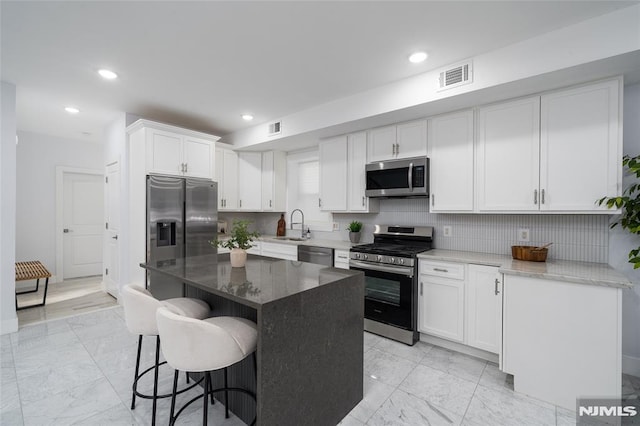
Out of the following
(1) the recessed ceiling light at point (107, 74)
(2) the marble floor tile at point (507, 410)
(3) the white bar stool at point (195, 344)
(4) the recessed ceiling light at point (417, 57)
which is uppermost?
(1) the recessed ceiling light at point (107, 74)

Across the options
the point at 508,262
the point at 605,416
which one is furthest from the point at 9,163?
the point at 605,416

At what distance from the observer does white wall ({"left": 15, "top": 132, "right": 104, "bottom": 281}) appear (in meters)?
4.92

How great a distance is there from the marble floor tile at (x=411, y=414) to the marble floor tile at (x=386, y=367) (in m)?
0.22

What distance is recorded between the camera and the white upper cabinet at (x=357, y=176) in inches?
143

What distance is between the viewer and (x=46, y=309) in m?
3.90

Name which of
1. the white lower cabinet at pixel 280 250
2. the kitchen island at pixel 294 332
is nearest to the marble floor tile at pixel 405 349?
the kitchen island at pixel 294 332

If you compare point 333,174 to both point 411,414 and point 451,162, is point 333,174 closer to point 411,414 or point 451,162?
point 451,162

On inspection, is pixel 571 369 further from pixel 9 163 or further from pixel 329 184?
pixel 9 163

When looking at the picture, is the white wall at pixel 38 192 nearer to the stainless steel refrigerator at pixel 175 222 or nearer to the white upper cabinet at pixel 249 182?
the stainless steel refrigerator at pixel 175 222

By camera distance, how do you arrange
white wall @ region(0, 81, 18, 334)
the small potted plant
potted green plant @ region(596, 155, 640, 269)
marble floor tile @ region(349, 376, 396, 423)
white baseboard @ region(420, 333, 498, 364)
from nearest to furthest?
1. marble floor tile @ region(349, 376, 396, 423)
2. potted green plant @ region(596, 155, 640, 269)
3. white baseboard @ region(420, 333, 498, 364)
4. white wall @ region(0, 81, 18, 334)
5. the small potted plant

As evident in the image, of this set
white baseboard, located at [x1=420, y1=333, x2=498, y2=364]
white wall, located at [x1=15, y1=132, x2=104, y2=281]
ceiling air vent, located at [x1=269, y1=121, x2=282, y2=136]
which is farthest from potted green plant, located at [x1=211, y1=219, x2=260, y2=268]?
white wall, located at [x1=15, y1=132, x2=104, y2=281]

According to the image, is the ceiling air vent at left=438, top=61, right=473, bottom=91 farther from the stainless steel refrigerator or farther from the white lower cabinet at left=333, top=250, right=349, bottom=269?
the stainless steel refrigerator

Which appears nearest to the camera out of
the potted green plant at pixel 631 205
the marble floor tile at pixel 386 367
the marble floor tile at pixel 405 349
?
the potted green plant at pixel 631 205

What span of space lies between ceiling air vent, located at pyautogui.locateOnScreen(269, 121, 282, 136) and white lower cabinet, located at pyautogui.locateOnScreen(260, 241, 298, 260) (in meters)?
1.64
